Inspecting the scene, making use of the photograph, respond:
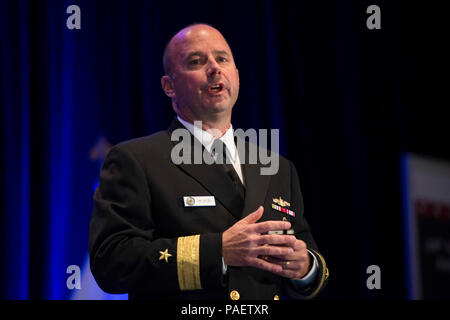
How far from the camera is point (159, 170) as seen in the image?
1714 millimetres

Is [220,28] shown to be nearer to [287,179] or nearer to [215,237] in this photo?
[287,179]

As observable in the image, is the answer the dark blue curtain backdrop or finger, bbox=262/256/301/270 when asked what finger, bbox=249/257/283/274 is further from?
the dark blue curtain backdrop

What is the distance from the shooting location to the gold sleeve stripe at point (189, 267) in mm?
1488

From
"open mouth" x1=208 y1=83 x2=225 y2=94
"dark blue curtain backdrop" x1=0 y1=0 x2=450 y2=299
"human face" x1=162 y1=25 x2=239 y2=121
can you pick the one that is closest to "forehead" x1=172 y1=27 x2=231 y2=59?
"human face" x1=162 y1=25 x2=239 y2=121

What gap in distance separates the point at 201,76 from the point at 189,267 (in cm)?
74

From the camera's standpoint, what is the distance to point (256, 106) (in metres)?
3.14

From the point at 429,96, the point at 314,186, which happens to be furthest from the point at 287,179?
the point at 429,96

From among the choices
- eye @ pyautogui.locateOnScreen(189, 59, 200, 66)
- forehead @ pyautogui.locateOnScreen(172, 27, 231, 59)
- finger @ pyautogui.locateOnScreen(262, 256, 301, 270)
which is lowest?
finger @ pyautogui.locateOnScreen(262, 256, 301, 270)

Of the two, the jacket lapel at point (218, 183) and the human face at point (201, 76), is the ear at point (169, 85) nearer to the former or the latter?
the human face at point (201, 76)

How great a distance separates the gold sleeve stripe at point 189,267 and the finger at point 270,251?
0.57 feet

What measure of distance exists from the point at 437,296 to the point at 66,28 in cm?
259

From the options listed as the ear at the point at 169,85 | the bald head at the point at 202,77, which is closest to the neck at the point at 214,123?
the bald head at the point at 202,77

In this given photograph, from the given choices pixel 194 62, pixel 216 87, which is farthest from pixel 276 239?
pixel 194 62

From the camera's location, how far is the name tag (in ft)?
5.46
